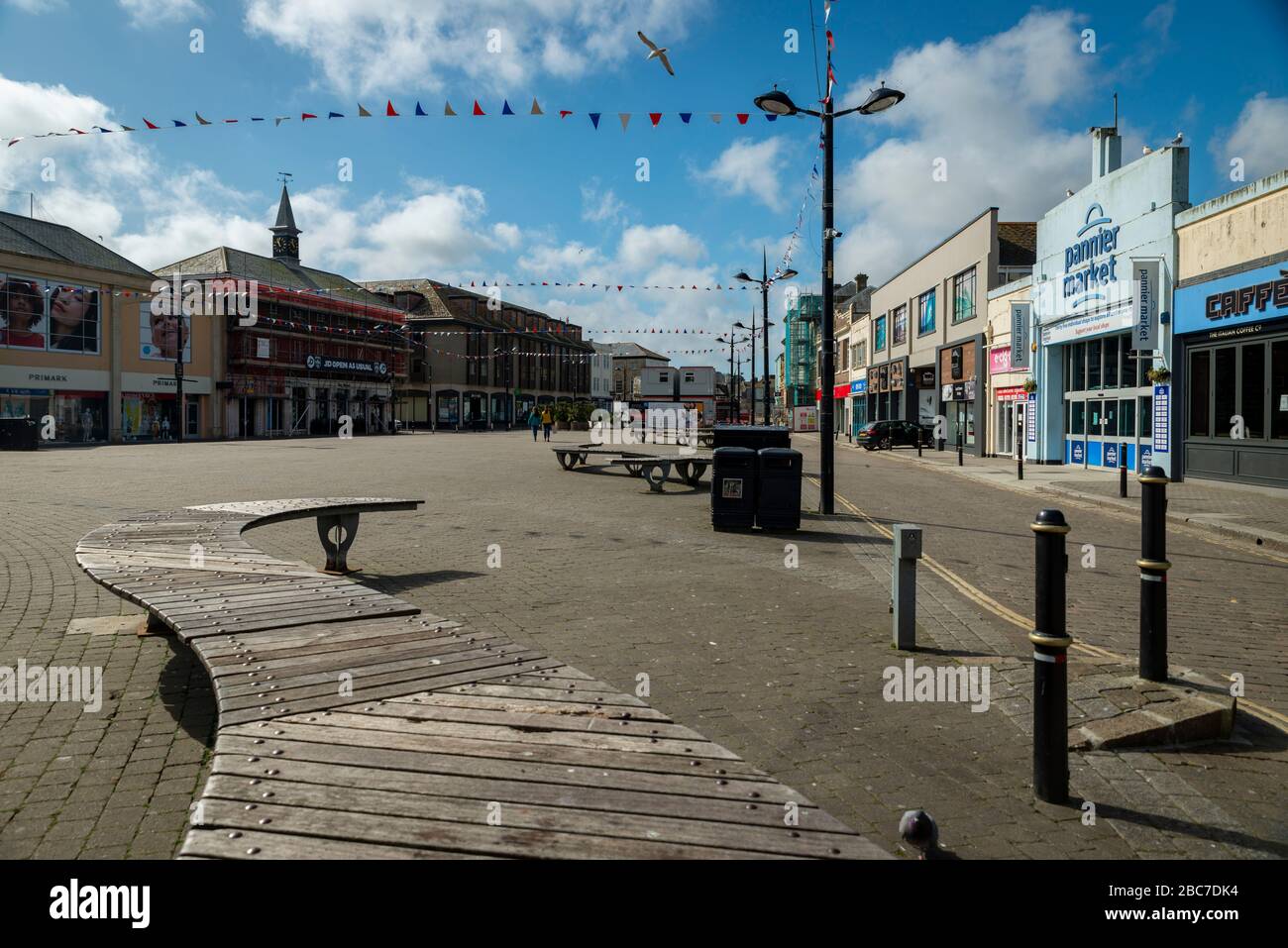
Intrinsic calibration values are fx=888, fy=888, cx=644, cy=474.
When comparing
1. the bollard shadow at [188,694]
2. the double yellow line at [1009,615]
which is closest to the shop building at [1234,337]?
the double yellow line at [1009,615]

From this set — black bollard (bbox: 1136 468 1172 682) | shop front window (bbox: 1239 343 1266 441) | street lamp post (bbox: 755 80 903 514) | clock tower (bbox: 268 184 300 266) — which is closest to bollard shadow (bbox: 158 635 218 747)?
black bollard (bbox: 1136 468 1172 682)

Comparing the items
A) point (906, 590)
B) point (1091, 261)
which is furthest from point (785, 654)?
point (1091, 261)

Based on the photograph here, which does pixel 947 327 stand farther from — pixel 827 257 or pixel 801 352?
pixel 801 352

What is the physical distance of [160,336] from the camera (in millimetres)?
47625

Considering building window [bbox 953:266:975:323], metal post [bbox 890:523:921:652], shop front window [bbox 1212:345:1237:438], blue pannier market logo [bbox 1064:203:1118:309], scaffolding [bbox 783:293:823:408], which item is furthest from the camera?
scaffolding [bbox 783:293:823:408]

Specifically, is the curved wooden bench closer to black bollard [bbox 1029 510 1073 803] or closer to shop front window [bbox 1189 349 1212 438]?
black bollard [bbox 1029 510 1073 803]

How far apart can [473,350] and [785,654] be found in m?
81.2

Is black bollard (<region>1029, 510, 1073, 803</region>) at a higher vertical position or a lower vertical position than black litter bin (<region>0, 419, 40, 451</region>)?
lower

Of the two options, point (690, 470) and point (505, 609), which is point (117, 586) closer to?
point (505, 609)

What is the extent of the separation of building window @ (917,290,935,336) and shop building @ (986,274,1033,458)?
7.86 metres

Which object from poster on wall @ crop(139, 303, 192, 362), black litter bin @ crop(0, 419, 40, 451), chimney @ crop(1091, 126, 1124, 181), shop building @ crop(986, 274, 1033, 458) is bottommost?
black litter bin @ crop(0, 419, 40, 451)

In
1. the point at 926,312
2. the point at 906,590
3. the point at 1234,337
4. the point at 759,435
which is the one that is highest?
the point at 926,312

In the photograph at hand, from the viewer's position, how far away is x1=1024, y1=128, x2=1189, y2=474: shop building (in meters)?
21.1

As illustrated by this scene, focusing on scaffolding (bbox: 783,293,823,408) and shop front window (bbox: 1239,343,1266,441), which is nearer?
shop front window (bbox: 1239,343,1266,441)
